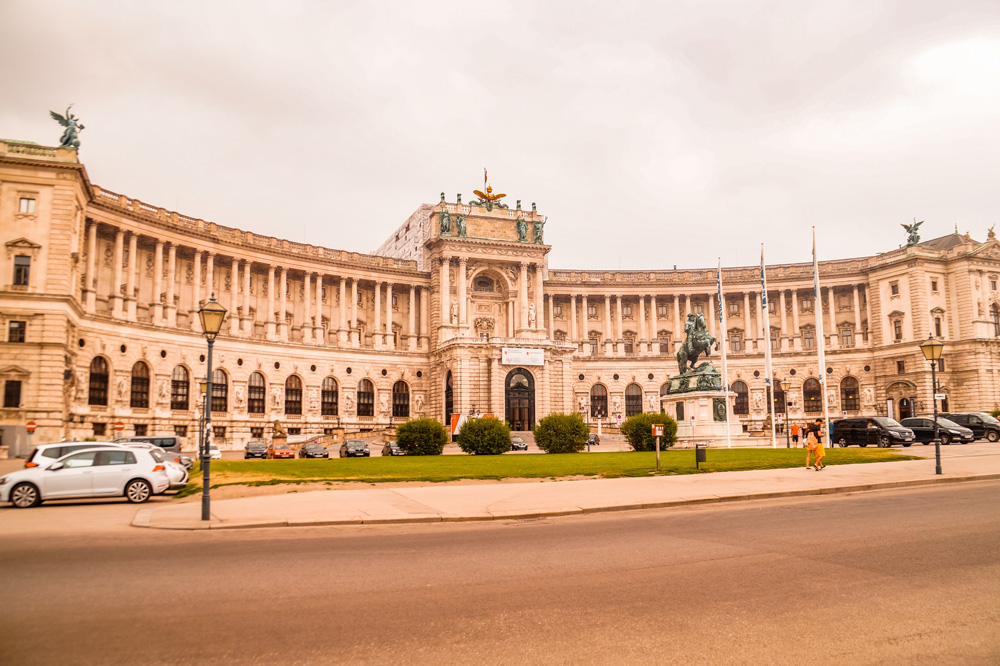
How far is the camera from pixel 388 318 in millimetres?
86438

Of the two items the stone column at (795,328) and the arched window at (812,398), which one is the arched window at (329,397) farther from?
the stone column at (795,328)

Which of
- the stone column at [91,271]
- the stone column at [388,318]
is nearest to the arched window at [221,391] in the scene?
the stone column at [91,271]

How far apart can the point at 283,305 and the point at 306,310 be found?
2.83 meters

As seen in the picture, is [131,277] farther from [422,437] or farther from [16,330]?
[422,437]

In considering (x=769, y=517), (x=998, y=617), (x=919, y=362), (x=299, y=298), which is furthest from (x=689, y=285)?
(x=998, y=617)

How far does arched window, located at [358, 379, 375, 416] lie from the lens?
8250 cm

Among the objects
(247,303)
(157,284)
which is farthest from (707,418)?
(157,284)

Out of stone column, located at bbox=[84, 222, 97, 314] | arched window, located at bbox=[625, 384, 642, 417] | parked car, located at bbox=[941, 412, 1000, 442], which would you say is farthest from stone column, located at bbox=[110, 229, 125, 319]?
parked car, located at bbox=[941, 412, 1000, 442]

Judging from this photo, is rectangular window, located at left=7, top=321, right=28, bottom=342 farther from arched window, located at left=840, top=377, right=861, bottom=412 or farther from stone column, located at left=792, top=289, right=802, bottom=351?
arched window, located at left=840, top=377, right=861, bottom=412

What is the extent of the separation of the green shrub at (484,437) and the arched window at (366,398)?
1596 inches

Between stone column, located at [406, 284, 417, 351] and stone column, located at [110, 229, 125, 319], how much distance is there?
32955 millimetres

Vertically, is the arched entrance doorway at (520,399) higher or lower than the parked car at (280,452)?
higher

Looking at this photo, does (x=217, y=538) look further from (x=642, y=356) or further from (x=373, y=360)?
(x=642, y=356)

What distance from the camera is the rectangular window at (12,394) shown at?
4819 cm
